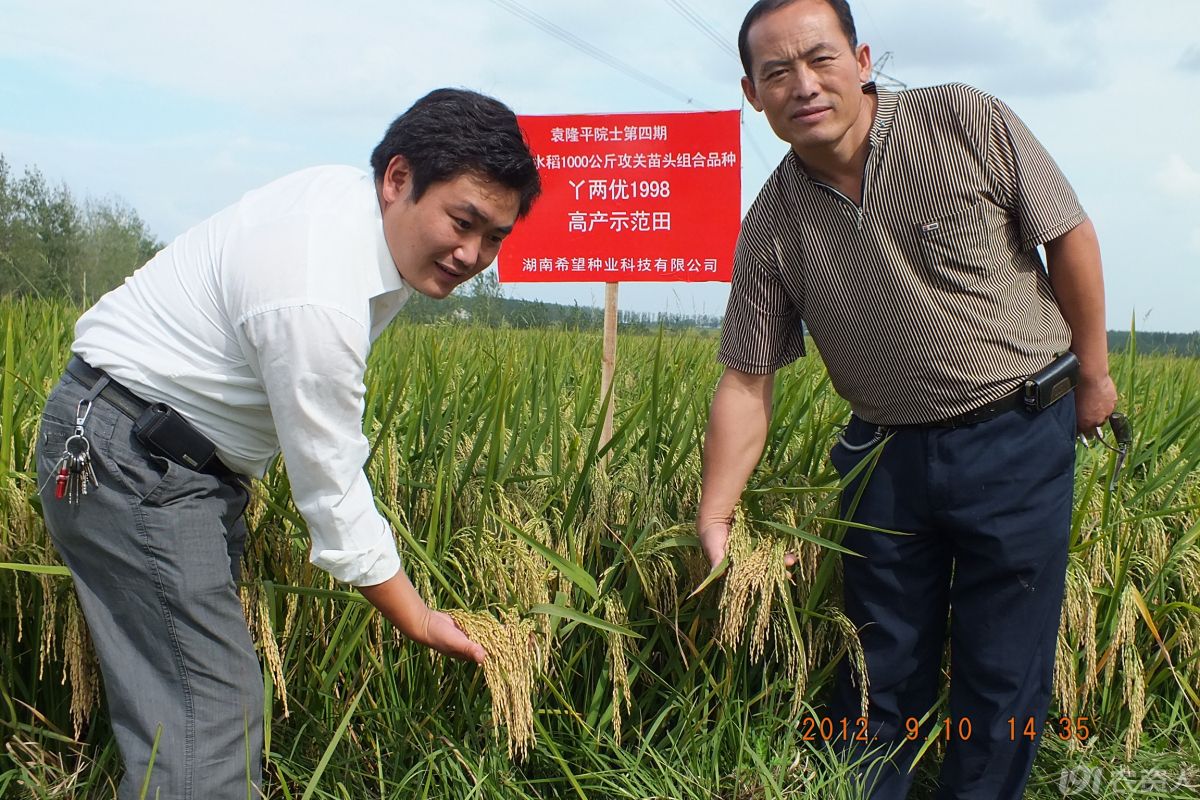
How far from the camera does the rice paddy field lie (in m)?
1.80

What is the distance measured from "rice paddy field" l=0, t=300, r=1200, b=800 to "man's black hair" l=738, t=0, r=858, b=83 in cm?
66

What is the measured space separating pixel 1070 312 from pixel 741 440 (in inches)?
29.8

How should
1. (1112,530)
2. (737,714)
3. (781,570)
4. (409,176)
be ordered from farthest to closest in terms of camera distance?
(1112,530), (737,714), (781,570), (409,176)

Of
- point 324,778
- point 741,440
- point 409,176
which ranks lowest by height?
point 324,778

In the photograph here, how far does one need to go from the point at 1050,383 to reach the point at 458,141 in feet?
4.32

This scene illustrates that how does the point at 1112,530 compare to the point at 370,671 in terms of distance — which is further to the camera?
the point at 1112,530

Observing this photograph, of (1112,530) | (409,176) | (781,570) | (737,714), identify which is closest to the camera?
(409,176)

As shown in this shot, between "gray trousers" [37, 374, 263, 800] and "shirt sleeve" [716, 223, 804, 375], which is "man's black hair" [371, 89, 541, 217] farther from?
"shirt sleeve" [716, 223, 804, 375]

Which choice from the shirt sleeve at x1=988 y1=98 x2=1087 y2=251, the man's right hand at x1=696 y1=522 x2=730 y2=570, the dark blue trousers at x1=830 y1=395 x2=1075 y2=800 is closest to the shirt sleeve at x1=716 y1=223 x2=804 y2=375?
the dark blue trousers at x1=830 y1=395 x2=1075 y2=800

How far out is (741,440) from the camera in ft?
6.56

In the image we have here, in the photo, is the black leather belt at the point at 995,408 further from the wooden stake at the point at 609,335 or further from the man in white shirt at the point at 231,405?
the wooden stake at the point at 609,335

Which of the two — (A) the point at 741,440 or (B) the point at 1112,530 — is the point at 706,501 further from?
(B) the point at 1112,530

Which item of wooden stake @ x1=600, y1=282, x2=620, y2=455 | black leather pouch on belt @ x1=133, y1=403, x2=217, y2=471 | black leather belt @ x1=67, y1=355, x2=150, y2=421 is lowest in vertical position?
black leather pouch on belt @ x1=133, y1=403, x2=217, y2=471

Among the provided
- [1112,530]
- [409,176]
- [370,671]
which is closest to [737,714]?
[370,671]
